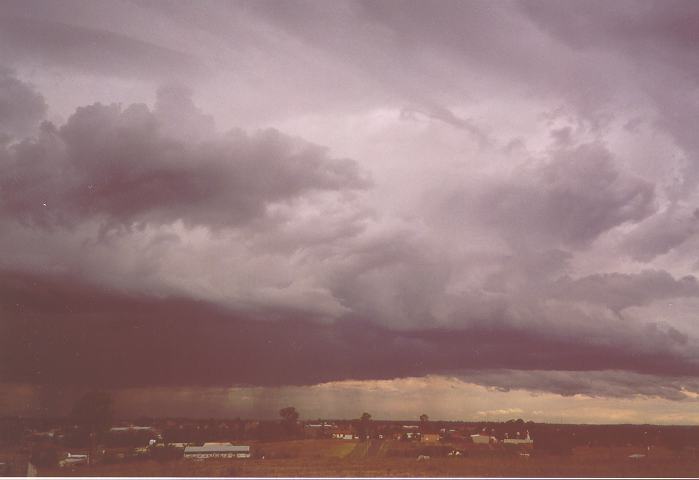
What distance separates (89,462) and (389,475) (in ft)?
20.4

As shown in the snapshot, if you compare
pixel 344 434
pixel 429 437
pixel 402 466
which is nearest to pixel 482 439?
pixel 429 437

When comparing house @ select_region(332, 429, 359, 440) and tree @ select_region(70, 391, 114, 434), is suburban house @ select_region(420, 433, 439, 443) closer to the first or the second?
house @ select_region(332, 429, 359, 440)

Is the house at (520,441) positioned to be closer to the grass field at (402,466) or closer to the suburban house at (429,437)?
the grass field at (402,466)

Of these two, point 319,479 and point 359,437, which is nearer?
point 319,479

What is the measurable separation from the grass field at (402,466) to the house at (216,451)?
0.36 meters

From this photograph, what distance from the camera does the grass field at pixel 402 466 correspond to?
14156mm

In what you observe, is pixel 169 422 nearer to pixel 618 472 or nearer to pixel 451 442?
pixel 451 442

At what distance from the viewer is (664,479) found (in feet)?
45.0

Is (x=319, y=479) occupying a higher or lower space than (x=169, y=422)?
lower

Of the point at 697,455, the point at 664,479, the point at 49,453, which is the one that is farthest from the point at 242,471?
the point at 697,455

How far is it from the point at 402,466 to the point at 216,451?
4.08 meters

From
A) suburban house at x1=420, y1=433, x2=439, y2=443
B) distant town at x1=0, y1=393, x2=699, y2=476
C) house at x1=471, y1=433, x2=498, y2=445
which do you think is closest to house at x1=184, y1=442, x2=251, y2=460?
distant town at x1=0, y1=393, x2=699, y2=476

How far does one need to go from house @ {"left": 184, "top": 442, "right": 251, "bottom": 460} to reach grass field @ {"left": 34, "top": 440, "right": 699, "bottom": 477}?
362 millimetres

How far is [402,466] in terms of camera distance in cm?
1469
